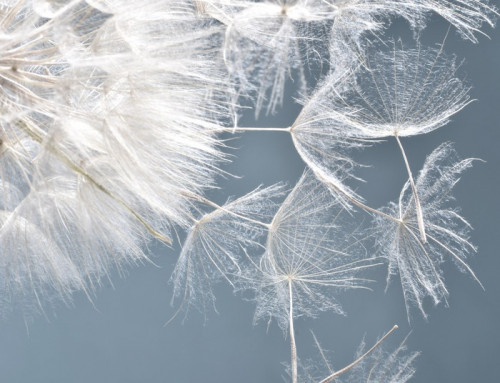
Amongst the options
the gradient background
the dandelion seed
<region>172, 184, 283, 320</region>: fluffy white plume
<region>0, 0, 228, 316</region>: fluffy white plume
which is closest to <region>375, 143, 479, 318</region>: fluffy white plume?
A: the dandelion seed

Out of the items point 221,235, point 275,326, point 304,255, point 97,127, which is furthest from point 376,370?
point 97,127

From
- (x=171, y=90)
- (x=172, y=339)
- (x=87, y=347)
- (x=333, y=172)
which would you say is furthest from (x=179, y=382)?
(x=171, y=90)

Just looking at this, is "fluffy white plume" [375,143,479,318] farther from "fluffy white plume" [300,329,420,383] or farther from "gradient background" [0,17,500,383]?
"gradient background" [0,17,500,383]

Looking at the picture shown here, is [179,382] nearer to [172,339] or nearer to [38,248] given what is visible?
[172,339]

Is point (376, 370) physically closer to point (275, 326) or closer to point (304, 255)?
point (304, 255)

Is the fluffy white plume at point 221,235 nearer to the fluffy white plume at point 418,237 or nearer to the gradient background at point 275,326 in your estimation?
the fluffy white plume at point 418,237

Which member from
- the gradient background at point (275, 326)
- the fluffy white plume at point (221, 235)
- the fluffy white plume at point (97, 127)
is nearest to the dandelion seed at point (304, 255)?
the fluffy white plume at point (221, 235)

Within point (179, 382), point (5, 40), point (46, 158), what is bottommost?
point (179, 382)

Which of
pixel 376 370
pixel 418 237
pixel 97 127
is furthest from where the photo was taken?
pixel 376 370

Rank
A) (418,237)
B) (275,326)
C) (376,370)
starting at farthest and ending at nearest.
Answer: (275,326), (376,370), (418,237)
